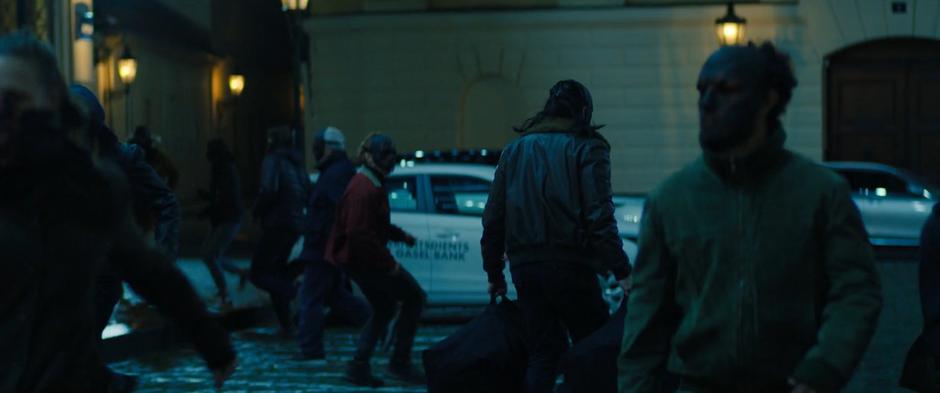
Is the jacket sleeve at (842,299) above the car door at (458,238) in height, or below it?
above

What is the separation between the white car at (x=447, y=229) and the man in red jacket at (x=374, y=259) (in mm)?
3299

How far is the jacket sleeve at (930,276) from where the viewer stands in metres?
5.67

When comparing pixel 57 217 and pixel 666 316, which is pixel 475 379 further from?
pixel 57 217

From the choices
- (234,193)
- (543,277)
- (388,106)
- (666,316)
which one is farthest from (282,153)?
(388,106)

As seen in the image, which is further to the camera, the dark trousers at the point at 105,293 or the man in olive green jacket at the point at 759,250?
the dark trousers at the point at 105,293

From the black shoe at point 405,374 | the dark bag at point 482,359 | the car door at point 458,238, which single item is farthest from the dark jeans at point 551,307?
the car door at point 458,238

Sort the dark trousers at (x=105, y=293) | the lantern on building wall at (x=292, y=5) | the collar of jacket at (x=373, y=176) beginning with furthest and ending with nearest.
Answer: the lantern on building wall at (x=292, y=5), the collar of jacket at (x=373, y=176), the dark trousers at (x=105, y=293)

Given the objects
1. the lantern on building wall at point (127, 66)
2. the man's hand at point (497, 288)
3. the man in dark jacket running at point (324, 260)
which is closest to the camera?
the man's hand at point (497, 288)

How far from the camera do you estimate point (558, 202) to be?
7730 mm

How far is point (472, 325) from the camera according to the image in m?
7.15

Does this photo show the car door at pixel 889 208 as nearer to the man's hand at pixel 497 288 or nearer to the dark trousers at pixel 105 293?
the man's hand at pixel 497 288

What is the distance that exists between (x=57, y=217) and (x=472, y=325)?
3260 mm

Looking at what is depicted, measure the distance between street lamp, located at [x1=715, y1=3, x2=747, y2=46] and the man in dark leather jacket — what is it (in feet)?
61.2

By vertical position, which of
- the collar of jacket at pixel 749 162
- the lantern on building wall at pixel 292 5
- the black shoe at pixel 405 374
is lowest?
the black shoe at pixel 405 374
